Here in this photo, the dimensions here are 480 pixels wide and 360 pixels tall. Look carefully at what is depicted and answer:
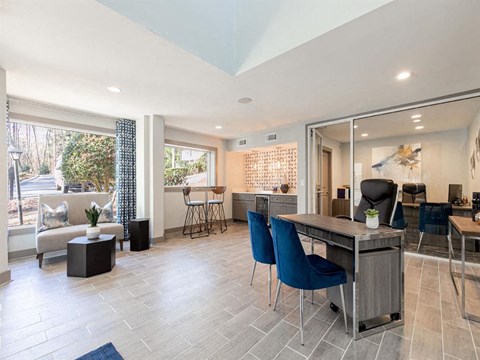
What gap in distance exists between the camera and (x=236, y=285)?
271 centimetres

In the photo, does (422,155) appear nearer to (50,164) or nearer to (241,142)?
(241,142)

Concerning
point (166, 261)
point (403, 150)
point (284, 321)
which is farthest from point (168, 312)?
point (403, 150)

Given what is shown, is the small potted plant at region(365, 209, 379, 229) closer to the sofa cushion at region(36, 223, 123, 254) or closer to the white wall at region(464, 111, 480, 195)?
the white wall at region(464, 111, 480, 195)

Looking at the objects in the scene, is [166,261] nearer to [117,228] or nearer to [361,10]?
[117,228]

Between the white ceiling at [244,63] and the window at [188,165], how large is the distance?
186cm

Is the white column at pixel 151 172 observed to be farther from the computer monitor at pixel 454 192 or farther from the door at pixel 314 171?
the computer monitor at pixel 454 192

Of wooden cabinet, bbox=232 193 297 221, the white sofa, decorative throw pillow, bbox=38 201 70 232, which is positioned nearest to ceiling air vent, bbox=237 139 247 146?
wooden cabinet, bbox=232 193 297 221

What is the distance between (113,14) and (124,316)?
8.49 feet

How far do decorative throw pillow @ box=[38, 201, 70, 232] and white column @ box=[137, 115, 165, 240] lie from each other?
4.14 ft

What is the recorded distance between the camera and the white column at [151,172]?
4555 mm

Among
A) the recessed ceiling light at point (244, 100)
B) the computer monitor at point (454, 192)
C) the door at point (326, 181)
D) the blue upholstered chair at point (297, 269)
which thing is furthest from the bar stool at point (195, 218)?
the computer monitor at point (454, 192)

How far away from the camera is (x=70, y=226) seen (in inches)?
148

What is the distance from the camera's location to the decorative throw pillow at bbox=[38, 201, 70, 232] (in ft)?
11.6

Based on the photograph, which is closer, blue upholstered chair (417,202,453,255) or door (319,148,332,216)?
blue upholstered chair (417,202,453,255)
